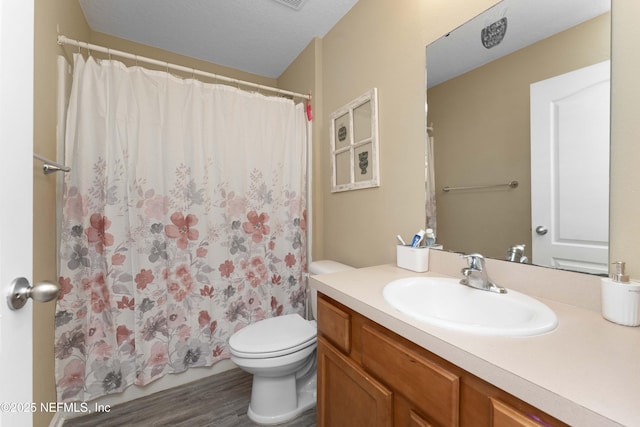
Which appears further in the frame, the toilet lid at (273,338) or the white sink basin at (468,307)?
the toilet lid at (273,338)

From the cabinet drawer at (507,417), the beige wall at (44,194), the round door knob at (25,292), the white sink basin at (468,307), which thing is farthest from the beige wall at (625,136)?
the beige wall at (44,194)

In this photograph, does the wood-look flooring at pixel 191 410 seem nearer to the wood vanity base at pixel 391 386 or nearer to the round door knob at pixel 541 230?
the wood vanity base at pixel 391 386

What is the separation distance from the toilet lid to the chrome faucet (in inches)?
34.0

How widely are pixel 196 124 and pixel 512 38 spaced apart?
166cm

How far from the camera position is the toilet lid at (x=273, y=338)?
1.30 meters

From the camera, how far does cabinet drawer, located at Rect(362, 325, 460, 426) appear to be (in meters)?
0.58

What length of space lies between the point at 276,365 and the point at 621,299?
1.28 metres

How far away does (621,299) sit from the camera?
63cm

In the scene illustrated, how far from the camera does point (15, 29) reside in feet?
1.52

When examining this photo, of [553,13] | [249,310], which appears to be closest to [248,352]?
[249,310]

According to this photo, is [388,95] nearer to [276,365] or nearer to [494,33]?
[494,33]

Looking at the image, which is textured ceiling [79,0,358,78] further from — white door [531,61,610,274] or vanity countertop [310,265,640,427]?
vanity countertop [310,265,640,427]

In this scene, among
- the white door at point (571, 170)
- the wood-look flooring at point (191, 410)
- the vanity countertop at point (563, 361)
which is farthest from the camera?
the wood-look flooring at point (191, 410)

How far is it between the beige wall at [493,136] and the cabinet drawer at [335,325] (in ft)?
1.91
